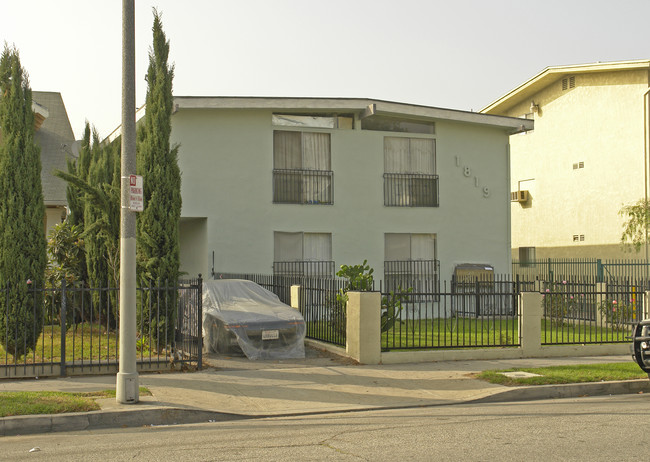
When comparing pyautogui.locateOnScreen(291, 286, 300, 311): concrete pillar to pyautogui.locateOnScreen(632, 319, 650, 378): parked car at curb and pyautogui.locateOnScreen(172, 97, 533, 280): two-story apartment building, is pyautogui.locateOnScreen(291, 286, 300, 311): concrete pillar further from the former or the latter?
pyautogui.locateOnScreen(632, 319, 650, 378): parked car at curb

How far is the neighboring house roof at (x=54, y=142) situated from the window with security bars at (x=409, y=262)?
9.90 m

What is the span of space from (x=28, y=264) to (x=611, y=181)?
Answer: 22.8 m

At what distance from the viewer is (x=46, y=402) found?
8.64 meters

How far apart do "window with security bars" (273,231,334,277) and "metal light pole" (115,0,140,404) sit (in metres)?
10.9

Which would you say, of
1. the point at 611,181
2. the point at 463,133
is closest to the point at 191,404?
the point at 463,133

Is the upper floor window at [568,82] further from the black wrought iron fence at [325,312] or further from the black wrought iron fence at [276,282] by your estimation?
the black wrought iron fence at [325,312]

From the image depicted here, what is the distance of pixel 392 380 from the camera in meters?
11.2

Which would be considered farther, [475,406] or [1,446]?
[475,406]

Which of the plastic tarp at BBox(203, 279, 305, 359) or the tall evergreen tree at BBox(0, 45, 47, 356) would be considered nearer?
the tall evergreen tree at BBox(0, 45, 47, 356)

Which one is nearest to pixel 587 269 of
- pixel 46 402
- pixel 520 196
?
pixel 520 196

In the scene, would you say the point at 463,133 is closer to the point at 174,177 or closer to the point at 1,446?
the point at 174,177

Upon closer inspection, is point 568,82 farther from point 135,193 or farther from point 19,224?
point 135,193

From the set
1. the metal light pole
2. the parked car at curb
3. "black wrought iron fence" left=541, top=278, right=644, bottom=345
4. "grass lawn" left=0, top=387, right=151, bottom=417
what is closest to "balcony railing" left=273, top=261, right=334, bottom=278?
"black wrought iron fence" left=541, top=278, right=644, bottom=345

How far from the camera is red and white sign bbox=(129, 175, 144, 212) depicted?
904 cm
